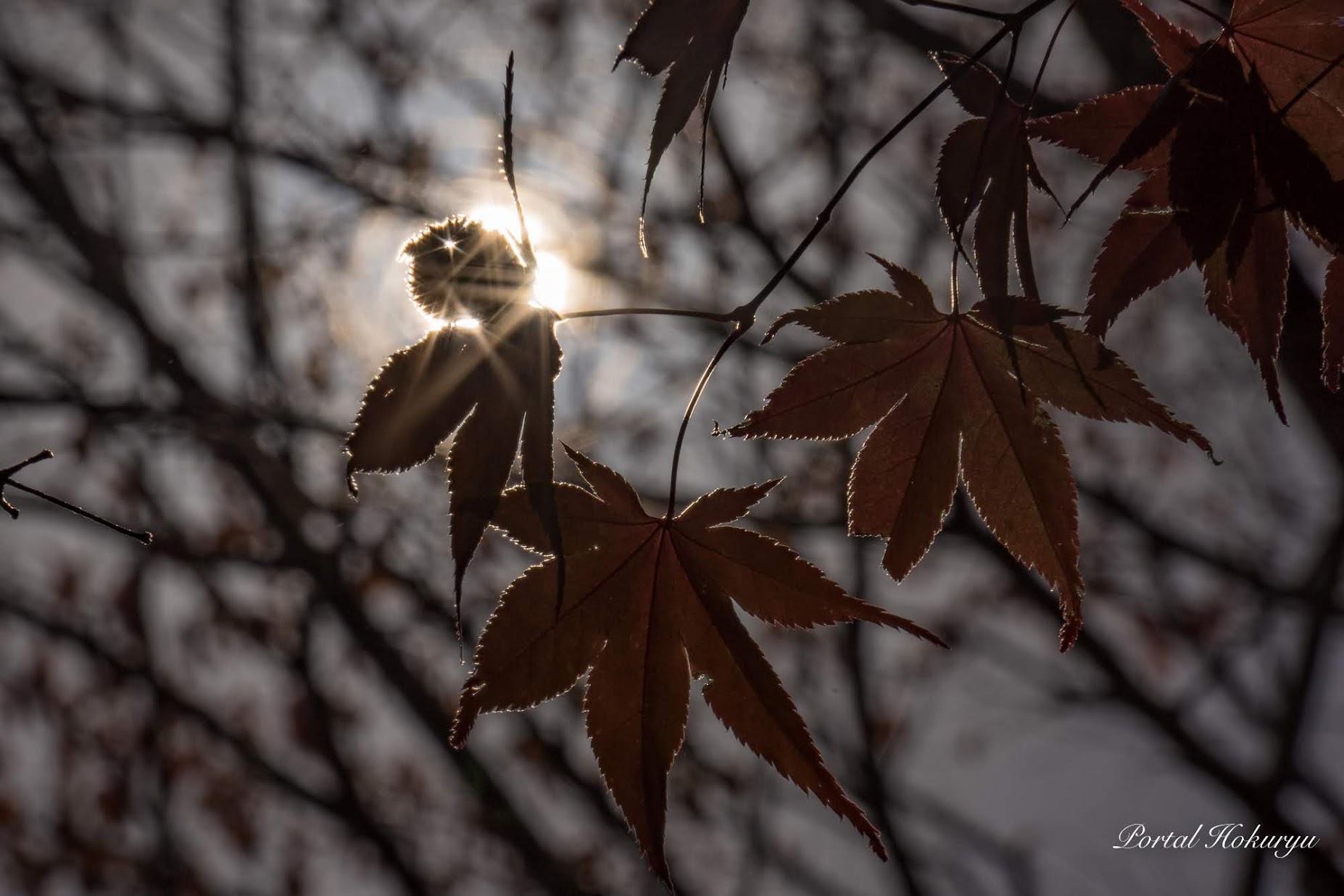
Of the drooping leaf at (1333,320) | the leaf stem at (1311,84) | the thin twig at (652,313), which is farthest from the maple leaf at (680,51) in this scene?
the drooping leaf at (1333,320)

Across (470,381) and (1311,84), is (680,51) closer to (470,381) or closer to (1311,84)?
(470,381)

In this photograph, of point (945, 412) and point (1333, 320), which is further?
point (945, 412)

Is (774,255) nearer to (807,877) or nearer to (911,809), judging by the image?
(911,809)

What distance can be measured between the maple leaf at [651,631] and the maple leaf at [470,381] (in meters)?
0.13

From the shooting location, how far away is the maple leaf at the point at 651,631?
91 centimetres

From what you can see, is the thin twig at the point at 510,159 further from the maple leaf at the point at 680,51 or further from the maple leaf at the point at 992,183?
the maple leaf at the point at 992,183

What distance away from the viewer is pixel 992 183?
36.9 inches

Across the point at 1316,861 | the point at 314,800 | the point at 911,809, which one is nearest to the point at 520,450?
the point at 314,800

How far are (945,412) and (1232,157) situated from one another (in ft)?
1.27

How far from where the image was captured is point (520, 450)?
31.4 inches

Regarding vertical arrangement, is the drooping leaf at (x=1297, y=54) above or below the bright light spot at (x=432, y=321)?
below

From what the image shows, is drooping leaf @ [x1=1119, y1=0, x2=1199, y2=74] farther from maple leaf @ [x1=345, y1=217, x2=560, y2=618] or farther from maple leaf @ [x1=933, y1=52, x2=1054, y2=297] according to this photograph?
maple leaf @ [x1=345, y1=217, x2=560, y2=618]

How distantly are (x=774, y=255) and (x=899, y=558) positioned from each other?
292 centimetres

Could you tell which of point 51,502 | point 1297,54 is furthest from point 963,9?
point 51,502
